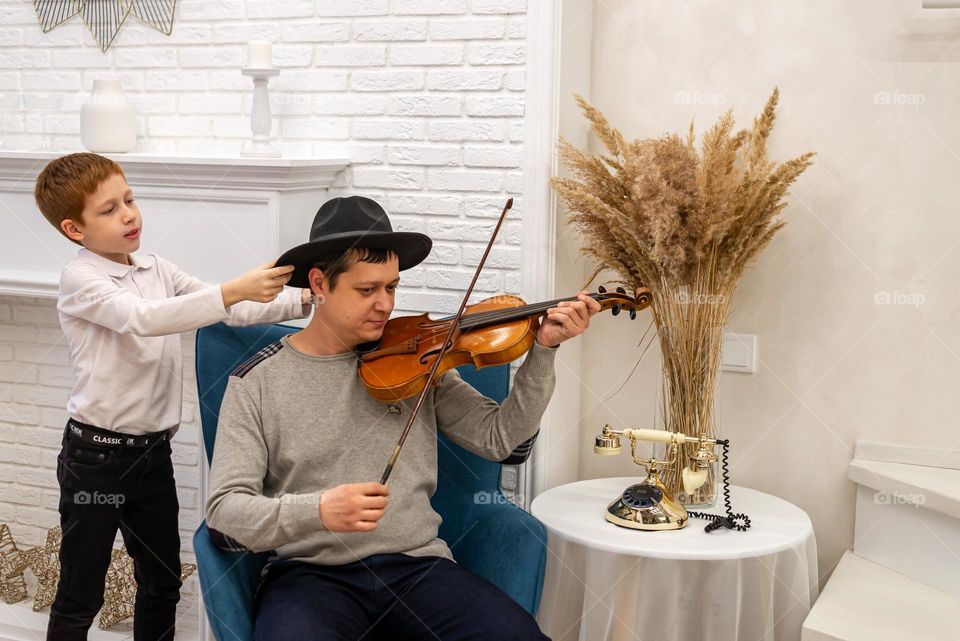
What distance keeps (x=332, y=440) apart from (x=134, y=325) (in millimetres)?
487

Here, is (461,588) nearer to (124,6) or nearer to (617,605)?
(617,605)

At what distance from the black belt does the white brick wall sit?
633 millimetres

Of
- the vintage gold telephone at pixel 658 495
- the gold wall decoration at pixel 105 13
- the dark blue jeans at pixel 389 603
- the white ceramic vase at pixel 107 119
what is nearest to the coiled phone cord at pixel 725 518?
the vintage gold telephone at pixel 658 495

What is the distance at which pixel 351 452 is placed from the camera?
1933mm

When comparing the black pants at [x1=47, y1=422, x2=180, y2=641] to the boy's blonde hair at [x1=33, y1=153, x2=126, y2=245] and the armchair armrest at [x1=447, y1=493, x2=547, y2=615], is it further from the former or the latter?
the armchair armrest at [x1=447, y1=493, x2=547, y2=615]

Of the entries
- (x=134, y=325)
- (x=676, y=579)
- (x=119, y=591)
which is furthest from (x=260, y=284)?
(x=119, y=591)

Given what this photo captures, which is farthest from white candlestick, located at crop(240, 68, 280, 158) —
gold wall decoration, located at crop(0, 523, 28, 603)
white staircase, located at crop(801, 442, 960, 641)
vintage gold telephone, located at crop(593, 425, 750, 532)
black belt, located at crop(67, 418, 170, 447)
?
white staircase, located at crop(801, 442, 960, 641)

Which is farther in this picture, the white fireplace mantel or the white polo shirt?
the white fireplace mantel

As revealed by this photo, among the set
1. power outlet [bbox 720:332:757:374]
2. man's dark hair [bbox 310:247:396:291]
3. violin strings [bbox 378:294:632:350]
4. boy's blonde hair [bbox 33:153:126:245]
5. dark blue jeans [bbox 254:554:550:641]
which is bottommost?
dark blue jeans [bbox 254:554:550:641]

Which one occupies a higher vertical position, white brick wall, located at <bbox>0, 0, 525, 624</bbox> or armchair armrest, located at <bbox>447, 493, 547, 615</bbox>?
white brick wall, located at <bbox>0, 0, 525, 624</bbox>

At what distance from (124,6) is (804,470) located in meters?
2.16

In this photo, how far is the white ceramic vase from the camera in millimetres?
2602

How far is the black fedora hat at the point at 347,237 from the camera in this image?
1.89 meters

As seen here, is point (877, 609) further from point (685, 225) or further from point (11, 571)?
point (11, 571)
